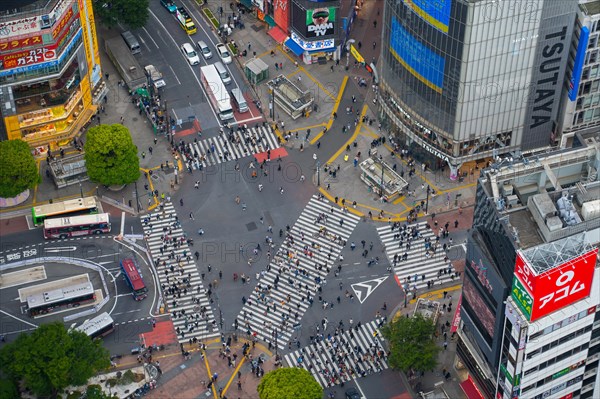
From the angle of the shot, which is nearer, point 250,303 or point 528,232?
point 528,232

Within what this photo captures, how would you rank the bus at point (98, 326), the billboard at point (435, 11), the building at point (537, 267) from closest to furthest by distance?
the building at point (537, 267) < the bus at point (98, 326) < the billboard at point (435, 11)

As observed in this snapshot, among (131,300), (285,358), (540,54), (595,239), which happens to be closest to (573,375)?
(595,239)

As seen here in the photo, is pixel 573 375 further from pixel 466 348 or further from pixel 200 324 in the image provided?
pixel 200 324

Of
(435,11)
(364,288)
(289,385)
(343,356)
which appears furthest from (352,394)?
(435,11)

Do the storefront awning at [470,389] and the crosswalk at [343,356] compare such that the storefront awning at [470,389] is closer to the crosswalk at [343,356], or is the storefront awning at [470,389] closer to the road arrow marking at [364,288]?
the crosswalk at [343,356]

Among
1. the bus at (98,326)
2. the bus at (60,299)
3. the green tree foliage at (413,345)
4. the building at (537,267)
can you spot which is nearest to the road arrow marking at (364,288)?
the green tree foliage at (413,345)

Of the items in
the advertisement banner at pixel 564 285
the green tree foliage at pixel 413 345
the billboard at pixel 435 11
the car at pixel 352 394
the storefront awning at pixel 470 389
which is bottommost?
the car at pixel 352 394
